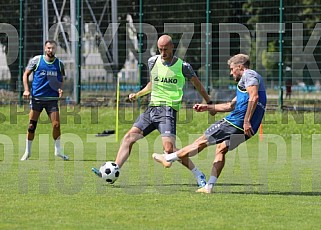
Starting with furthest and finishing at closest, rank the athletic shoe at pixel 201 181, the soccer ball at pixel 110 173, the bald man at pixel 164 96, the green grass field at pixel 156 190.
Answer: the bald man at pixel 164 96, the soccer ball at pixel 110 173, the athletic shoe at pixel 201 181, the green grass field at pixel 156 190

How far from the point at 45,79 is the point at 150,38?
1010 centimetres

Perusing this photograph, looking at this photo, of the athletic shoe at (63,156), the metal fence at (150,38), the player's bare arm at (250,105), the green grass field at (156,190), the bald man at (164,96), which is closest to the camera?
the green grass field at (156,190)

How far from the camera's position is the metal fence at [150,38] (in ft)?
78.9

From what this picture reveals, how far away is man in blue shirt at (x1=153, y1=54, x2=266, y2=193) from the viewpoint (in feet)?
34.4

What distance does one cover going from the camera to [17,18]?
90.4 ft

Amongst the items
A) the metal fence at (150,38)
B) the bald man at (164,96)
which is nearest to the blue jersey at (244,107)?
the bald man at (164,96)

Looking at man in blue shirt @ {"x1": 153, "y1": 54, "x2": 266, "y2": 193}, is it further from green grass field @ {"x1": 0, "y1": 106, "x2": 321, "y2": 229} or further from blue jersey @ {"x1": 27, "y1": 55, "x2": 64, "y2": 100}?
blue jersey @ {"x1": 27, "y1": 55, "x2": 64, "y2": 100}

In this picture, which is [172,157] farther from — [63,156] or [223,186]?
[63,156]

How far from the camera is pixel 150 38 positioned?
84.8 ft

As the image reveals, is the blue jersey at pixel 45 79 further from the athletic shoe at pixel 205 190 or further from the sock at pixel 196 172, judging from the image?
the athletic shoe at pixel 205 190

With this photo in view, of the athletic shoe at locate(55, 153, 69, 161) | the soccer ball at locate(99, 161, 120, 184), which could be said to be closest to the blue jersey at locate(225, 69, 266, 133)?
the soccer ball at locate(99, 161, 120, 184)

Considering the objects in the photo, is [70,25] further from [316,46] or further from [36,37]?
Answer: [316,46]

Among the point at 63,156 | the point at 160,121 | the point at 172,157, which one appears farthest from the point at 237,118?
the point at 63,156

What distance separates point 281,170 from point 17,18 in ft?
50.9
